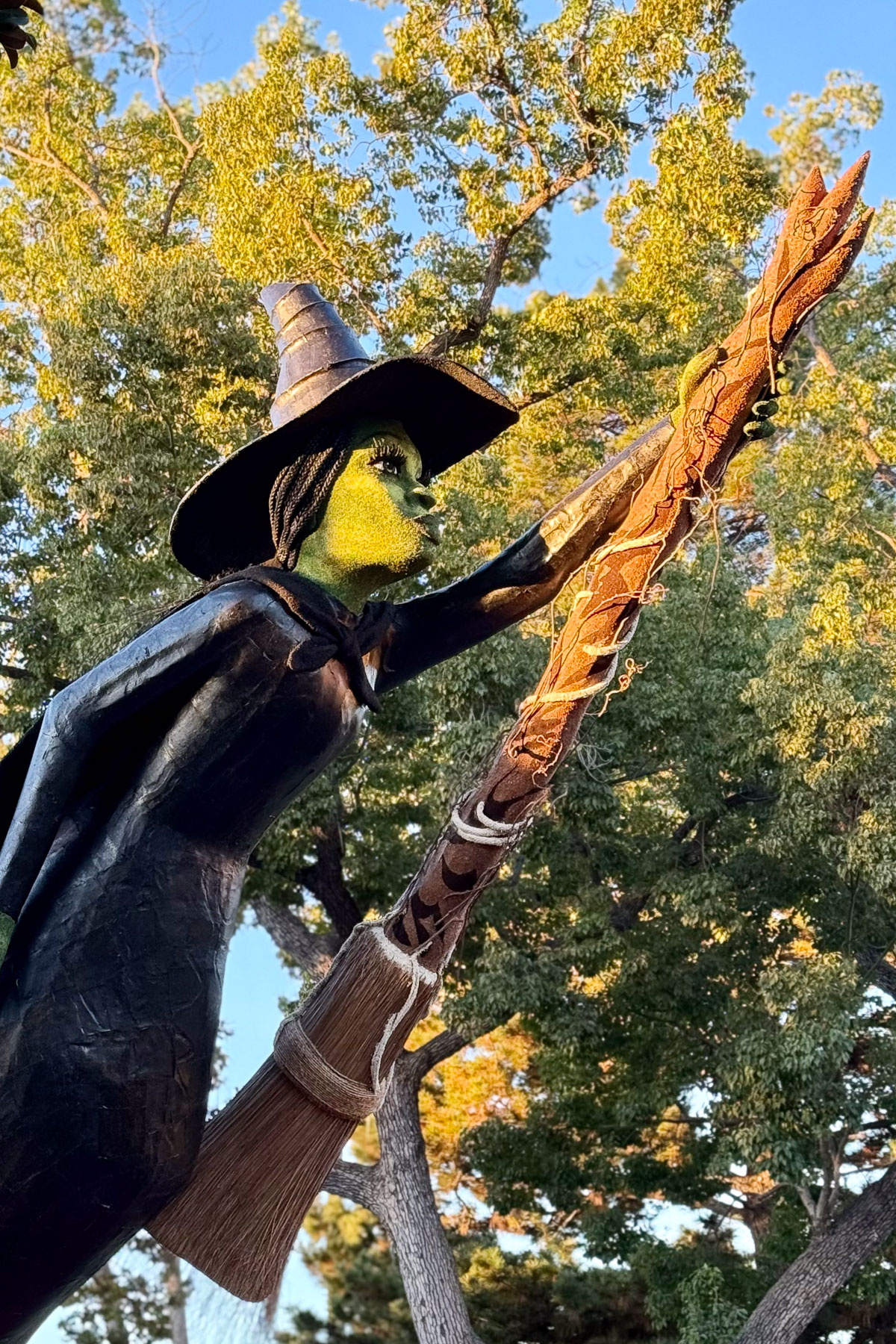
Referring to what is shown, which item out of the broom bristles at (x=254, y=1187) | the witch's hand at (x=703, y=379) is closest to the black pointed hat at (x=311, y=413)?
the witch's hand at (x=703, y=379)

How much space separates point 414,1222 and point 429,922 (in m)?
8.01

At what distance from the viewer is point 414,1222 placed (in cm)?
966

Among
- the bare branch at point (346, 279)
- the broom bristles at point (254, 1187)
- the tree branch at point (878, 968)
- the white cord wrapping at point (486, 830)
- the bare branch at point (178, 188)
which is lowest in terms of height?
the broom bristles at point (254, 1187)

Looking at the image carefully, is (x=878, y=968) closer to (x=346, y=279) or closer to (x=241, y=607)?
(x=346, y=279)

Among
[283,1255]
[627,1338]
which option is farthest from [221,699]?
[627,1338]

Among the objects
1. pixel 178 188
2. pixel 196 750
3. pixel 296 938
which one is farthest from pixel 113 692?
pixel 178 188

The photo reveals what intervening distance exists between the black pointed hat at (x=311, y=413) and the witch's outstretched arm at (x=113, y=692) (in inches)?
14.4

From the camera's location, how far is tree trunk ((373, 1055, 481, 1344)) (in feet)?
30.5

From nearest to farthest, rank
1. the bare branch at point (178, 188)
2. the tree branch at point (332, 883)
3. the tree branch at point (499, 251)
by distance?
the tree branch at point (499, 251)
the tree branch at point (332, 883)
the bare branch at point (178, 188)

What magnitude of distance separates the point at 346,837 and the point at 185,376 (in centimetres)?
363

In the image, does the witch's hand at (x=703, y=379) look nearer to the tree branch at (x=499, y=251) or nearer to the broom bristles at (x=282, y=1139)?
the broom bristles at (x=282, y=1139)

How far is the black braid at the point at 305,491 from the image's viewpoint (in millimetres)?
2475

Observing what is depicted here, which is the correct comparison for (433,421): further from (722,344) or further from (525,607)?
(722,344)

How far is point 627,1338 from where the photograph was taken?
10.7m
